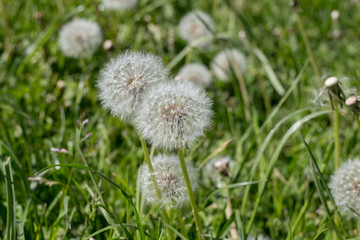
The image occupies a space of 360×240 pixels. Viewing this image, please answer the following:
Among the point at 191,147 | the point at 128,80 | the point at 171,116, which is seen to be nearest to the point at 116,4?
the point at 191,147

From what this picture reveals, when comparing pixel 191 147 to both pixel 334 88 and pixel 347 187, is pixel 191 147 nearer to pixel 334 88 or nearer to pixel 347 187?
pixel 347 187

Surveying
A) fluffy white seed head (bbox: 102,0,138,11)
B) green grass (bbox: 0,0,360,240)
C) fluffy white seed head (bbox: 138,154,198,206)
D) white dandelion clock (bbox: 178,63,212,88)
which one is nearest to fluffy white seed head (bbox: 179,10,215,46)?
green grass (bbox: 0,0,360,240)

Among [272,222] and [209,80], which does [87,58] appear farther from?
[272,222]

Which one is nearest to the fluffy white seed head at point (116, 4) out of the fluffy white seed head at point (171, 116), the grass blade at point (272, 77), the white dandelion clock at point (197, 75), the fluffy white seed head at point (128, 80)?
the white dandelion clock at point (197, 75)

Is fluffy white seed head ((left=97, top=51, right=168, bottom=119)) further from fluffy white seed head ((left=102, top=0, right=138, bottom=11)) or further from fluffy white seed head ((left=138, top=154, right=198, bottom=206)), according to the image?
fluffy white seed head ((left=102, top=0, right=138, bottom=11))

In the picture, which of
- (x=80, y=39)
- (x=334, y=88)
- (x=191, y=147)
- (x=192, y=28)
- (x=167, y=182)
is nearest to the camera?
(x=334, y=88)

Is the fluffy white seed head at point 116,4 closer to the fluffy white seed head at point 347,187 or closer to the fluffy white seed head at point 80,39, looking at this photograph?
the fluffy white seed head at point 80,39
